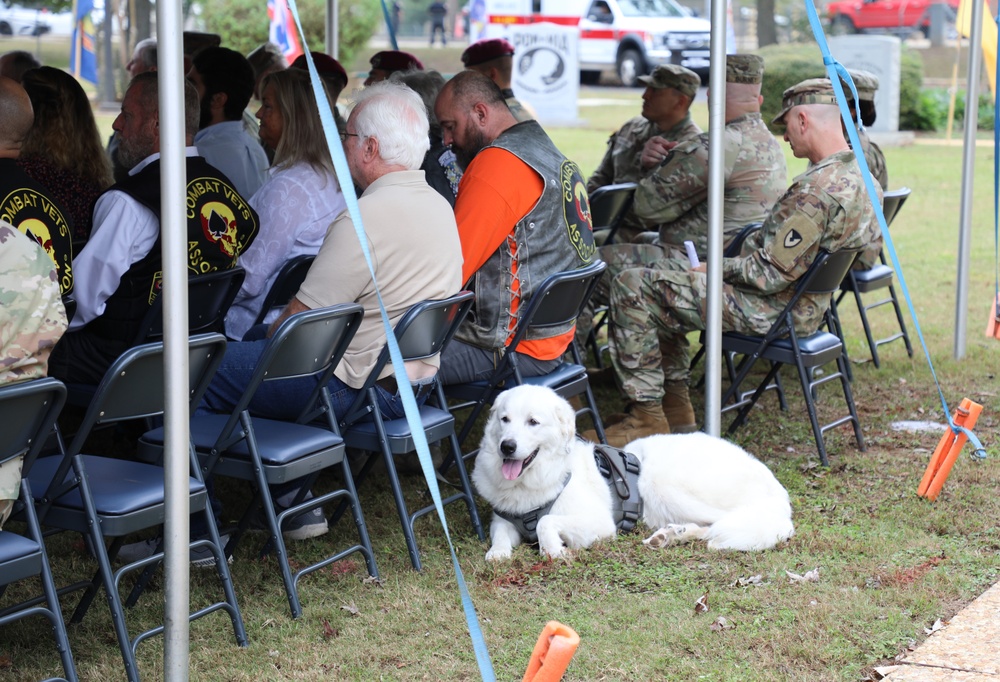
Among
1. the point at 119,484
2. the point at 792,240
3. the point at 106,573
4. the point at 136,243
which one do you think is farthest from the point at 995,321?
the point at 106,573

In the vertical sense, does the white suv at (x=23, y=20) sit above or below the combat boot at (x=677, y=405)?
above

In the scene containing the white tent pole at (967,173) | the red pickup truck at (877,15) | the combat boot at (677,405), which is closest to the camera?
the combat boot at (677,405)

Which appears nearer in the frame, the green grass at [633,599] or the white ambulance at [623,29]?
the green grass at [633,599]

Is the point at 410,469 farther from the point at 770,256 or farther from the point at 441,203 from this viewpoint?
the point at 770,256

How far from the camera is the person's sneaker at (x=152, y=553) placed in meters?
3.99

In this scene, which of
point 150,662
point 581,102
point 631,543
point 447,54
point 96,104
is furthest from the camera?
point 447,54

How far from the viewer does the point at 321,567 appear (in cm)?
389

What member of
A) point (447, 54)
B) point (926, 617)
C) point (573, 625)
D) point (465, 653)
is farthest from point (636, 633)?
point (447, 54)

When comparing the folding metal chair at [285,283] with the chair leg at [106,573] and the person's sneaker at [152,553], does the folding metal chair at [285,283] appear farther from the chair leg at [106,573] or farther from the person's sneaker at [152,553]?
the chair leg at [106,573]

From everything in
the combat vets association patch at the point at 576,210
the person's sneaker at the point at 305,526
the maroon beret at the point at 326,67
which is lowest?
the person's sneaker at the point at 305,526

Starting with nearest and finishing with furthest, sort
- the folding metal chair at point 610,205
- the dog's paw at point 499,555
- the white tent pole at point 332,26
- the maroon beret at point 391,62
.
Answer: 1. the dog's paw at point 499,555
2. the folding metal chair at point 610,205
3. the maroon beret at point 391,62
4. the white tent pole at point 332,26

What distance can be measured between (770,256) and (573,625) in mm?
2079

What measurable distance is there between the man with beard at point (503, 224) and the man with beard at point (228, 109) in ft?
5.38

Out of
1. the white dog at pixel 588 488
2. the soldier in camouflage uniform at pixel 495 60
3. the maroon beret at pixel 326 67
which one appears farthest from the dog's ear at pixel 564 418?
the soldier in camouflage uniform at pixel 495 60
